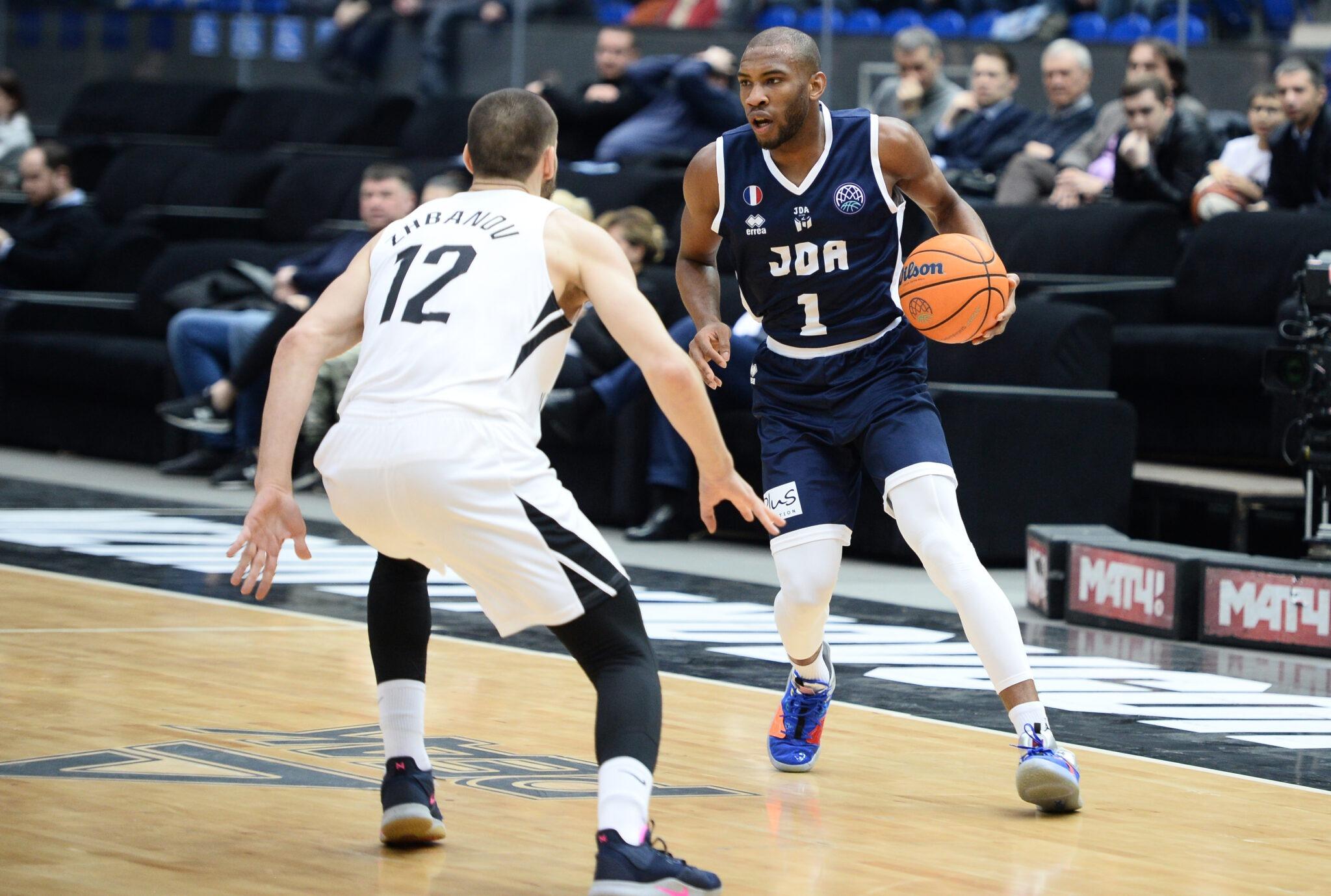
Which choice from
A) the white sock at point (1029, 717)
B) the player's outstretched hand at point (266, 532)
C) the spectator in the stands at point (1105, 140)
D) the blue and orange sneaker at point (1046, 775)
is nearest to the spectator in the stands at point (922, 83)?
the spectator in the stands at point (1105, 140)

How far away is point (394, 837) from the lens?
3965mm

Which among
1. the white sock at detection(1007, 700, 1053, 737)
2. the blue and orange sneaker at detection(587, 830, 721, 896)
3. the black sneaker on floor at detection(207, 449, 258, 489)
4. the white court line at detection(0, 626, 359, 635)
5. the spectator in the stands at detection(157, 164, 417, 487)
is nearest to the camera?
the blue and orange sneaker at detection(587, 830, 721, 896)

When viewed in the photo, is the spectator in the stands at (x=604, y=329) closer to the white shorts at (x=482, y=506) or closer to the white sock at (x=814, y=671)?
the white sock at (x=814, y=671)

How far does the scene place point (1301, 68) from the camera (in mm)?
9562

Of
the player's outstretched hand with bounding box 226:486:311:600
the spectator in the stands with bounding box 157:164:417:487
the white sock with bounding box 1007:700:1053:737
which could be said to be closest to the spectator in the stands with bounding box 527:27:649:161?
the spectator in the stands with bounding box 157:164:417:487

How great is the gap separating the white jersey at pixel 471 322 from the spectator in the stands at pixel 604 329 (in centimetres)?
571

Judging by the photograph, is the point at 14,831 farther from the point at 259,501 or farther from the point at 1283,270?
the point at 1283,270

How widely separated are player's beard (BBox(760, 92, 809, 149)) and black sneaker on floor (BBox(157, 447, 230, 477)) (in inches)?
285

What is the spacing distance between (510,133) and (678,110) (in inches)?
334

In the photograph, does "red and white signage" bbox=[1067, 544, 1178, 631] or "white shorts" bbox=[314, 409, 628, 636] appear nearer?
"white shorts" bbox=[314, 409, 628, 636]

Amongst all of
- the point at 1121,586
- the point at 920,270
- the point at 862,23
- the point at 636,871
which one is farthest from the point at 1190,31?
the point at 636,871

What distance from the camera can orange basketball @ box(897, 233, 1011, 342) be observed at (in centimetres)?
493

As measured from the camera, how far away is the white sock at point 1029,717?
460cm

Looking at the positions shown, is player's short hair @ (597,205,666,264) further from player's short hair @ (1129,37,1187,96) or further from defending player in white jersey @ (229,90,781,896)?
defending player in white jersey @ (229,90,781,896)
